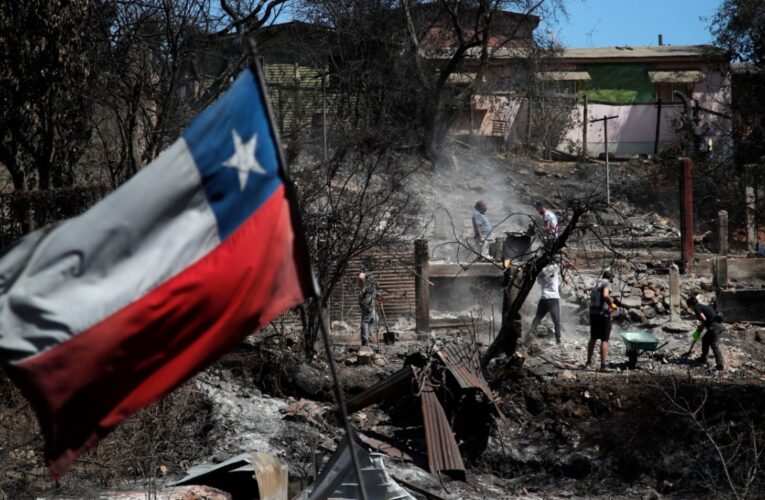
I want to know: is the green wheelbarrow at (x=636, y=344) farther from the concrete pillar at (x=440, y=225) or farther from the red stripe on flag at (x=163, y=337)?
the red stripe on flag at (x=163, y=337)

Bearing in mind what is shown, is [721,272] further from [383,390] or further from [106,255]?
[106,255]

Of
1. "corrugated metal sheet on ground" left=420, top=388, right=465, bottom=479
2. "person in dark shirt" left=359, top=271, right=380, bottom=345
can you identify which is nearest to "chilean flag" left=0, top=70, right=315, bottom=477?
"corrugated metal sheet on ground" left=420, top=388, right=465, bottom=479

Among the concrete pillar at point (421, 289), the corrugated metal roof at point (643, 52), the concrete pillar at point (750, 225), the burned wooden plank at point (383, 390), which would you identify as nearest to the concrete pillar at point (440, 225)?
the concrete pillar at point (421, 289)

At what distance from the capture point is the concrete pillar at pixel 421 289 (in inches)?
695

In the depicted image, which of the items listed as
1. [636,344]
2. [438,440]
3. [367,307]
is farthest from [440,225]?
[438,440]

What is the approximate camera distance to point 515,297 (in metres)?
16.3

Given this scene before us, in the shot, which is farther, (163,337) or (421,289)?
(421,289)

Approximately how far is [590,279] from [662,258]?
2388 mm

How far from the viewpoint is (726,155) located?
107 feet

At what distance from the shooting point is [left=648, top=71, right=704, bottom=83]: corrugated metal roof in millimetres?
36219

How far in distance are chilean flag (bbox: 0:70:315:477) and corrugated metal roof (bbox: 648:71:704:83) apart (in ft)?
111

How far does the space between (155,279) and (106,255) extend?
220mm

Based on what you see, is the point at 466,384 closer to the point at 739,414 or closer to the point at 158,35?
the point at 739,414

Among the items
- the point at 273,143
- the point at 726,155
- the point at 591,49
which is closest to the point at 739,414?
the point at 273,143
